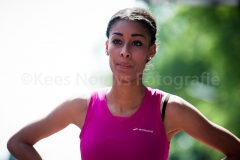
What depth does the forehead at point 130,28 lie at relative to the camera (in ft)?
10.8

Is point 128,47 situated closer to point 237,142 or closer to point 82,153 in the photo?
point 82,153

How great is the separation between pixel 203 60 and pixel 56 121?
882cm

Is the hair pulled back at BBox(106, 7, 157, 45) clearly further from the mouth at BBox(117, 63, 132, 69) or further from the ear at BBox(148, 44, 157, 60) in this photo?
the mouth at BBox(117, 63, 132, 69)

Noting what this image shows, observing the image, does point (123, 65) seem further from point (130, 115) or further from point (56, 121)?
point (56, 121)

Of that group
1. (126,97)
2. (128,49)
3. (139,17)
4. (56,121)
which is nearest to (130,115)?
(126,97)

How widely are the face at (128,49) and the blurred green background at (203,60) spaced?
7.94 metres

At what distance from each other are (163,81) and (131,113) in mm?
8952

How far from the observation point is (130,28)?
10.8 ft

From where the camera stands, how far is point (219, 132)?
10.6 feet

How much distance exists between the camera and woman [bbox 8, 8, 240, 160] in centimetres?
316

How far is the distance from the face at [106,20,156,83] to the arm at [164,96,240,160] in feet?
1.19

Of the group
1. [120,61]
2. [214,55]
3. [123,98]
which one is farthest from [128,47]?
[214,55]

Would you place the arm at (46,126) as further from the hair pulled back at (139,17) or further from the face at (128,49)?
the hair pulled back at (139,17)

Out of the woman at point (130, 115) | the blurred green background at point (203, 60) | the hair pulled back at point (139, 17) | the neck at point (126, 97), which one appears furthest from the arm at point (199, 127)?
the blurred green background at point (203, 60)
